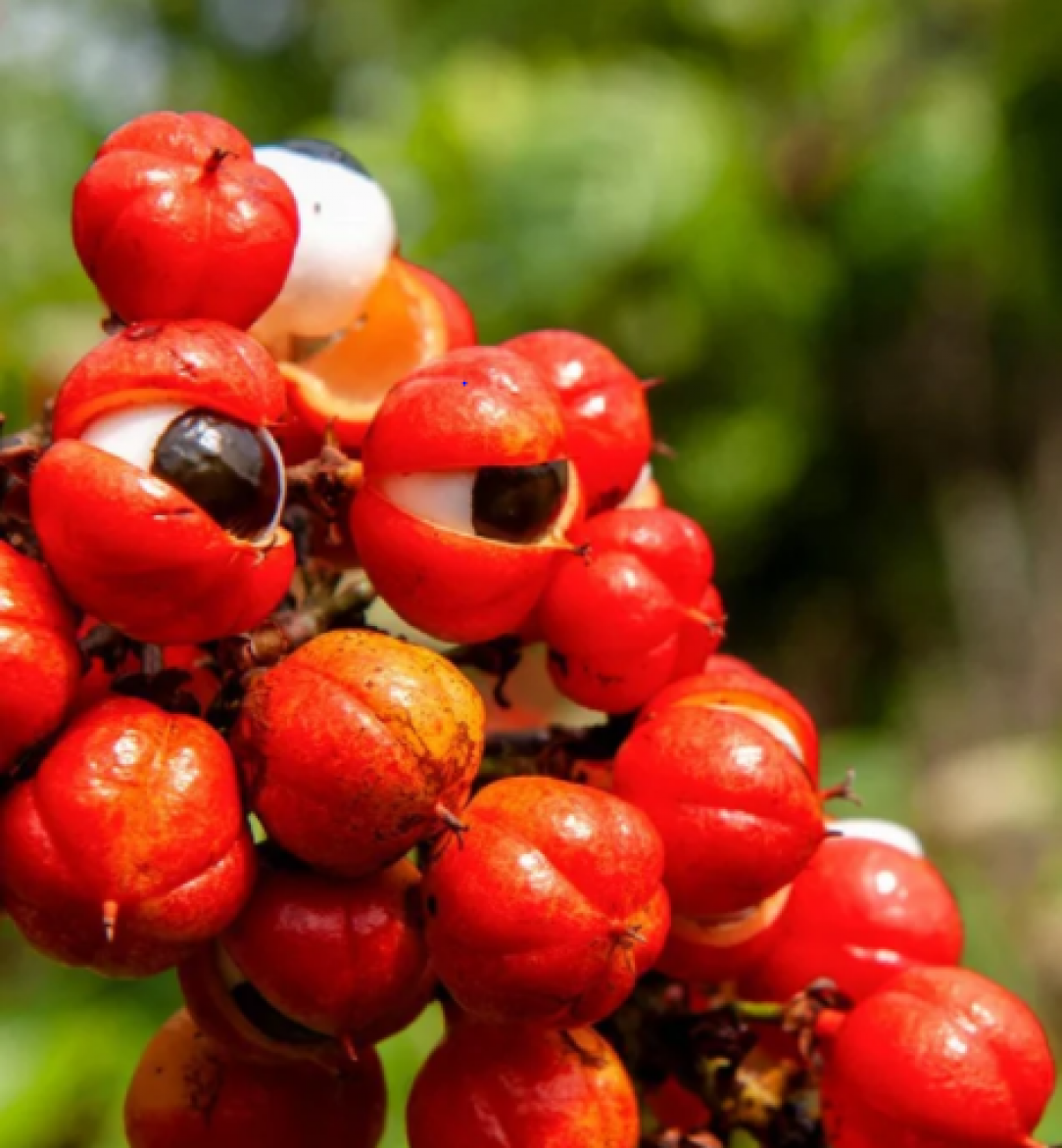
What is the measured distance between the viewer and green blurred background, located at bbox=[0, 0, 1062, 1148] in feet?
24.4

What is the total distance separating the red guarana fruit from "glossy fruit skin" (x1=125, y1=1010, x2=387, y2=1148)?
0.14 meters

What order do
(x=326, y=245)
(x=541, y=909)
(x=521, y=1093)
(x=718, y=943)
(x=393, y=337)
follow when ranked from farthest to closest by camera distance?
(x=393, y=337) < (x=326, y=245) < (x=718, y=943) < (x=521, y=1093) < (x=541, y=909)

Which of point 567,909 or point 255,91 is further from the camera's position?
point 255,91

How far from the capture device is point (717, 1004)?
6.39 feet

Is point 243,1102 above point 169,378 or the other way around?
the other way around

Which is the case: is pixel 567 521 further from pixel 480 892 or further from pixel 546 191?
pixel 546 191

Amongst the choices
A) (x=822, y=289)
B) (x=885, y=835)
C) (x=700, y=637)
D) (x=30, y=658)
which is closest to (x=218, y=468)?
(x=30, y=658)

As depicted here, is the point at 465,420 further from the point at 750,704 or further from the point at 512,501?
the point at 750,704

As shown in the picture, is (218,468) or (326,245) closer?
(218,468)

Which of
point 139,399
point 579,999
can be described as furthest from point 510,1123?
point 139,399

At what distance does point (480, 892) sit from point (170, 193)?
2.78 feet

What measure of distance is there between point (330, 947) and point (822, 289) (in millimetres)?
8246

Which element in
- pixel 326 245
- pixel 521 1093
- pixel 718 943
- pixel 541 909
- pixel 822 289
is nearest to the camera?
pixel 541 909

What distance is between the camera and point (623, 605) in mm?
1792
